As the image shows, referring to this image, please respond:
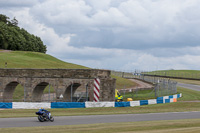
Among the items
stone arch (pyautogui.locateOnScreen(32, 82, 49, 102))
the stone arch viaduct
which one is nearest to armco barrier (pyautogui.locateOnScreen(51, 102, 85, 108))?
the stone arch viaduct

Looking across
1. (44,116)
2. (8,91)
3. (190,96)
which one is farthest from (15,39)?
(44,116)

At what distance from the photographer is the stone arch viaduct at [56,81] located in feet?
124

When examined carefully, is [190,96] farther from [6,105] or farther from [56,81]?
[6,105]

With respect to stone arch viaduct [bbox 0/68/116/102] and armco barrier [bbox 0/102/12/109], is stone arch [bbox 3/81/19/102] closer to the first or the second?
stone arch viaduct [bbox 0/68/116/102]

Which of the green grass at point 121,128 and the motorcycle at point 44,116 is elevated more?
the motorcycle at point 44,116

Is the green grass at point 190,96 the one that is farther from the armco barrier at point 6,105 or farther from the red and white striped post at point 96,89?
the armco barrier at point 6,105

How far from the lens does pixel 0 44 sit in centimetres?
9588

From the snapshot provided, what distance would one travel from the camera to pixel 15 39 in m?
99.0

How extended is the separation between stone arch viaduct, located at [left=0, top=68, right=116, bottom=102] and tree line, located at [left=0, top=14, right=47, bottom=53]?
53.8 m

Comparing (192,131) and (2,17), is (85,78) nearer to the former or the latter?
(192,131)

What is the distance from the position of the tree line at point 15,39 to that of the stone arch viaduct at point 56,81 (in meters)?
53.8

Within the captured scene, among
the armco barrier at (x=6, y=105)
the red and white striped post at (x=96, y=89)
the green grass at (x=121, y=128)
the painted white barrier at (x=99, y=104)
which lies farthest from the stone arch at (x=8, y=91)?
the green grass at (x=121, y=128)

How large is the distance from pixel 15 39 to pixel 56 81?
6412 centimetres

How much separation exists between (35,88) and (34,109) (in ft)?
24.9
